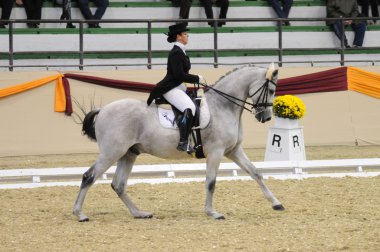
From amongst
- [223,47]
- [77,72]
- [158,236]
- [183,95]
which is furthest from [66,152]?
[158,236]

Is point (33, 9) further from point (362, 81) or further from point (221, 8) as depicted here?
point (362, 81)

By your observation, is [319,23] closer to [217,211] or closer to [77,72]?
[77,72]

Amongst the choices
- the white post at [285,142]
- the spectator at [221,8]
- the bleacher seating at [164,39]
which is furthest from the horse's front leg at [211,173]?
the spectator at [221,8]

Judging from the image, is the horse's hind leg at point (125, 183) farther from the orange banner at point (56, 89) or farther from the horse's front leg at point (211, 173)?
the orange banner at point (56, 89)

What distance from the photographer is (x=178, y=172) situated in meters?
12.9

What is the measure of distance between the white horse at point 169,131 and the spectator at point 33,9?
7617 mm

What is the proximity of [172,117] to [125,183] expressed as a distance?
855mm

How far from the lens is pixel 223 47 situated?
1786 cm

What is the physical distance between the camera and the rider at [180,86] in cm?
971

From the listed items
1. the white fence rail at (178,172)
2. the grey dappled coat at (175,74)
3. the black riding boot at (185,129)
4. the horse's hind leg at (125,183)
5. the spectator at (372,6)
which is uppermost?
the spectator at (372,6)

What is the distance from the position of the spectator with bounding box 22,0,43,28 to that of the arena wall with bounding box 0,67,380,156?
1.40m

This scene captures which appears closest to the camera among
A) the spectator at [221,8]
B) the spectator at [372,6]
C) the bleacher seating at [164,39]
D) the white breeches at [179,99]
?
the white breeches at [179,99]

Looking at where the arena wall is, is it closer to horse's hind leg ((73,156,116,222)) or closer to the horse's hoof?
horse's hind leg ((73,156,116,222))

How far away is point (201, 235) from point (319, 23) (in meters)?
11.5
